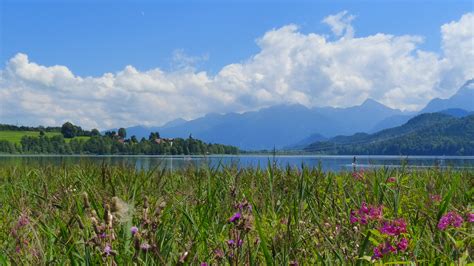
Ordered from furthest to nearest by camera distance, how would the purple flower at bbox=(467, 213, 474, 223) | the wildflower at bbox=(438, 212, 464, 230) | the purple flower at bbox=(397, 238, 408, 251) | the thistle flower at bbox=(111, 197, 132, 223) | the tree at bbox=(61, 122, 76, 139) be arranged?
the tree at bbox=(61, 122, 76, 139) < the purple flower at bbox=(467, 213, 474, 223) < the wildflower at bbox=(438, 212, 464, 230) < the purple flower at bbox=(397, 238, 408, 251) < the thistle flower at bbox=(111, 197, 132, 223)

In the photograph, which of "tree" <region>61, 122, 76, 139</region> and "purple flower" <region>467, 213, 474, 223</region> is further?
"tree" <region>61, 122, 76, 139</region>

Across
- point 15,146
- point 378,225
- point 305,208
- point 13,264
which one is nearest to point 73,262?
point 13,264

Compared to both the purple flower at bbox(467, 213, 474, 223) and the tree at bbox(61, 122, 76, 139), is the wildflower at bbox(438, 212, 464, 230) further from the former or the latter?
the tree at bbox(61, 122, 76, 139)

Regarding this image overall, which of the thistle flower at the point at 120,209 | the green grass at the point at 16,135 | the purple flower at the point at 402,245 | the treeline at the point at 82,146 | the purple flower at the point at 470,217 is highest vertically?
the green grass at the point at 16,135

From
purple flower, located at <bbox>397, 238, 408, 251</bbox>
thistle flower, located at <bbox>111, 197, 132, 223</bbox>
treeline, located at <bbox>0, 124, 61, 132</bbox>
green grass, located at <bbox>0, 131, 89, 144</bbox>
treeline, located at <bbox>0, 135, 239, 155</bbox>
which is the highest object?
treeline, located at <bbox>0, 124, 61, 132</bbox>

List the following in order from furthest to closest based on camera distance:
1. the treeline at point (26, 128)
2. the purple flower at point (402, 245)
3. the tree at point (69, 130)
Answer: the treeline at point (26, 128) < the tree at point (69, 130) < the purple flower at point (402, 245)

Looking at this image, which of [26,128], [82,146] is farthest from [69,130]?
[82,146]

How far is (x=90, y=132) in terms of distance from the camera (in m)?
177

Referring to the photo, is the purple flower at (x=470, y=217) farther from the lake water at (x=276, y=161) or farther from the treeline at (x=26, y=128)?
the treeline at (x=26, y=128)

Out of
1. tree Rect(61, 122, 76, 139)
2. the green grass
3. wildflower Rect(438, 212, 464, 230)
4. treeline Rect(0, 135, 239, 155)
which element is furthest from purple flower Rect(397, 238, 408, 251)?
tree Rect(61, 122, 76, 139)

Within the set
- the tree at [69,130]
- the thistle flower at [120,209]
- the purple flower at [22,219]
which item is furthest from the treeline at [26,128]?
the thistle flower at [120,209]

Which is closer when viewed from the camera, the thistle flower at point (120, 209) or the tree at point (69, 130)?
the thistle flower at point (120, 209)

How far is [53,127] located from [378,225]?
208095 mm

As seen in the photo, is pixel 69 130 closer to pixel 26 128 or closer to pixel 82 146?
pixel 26 128
